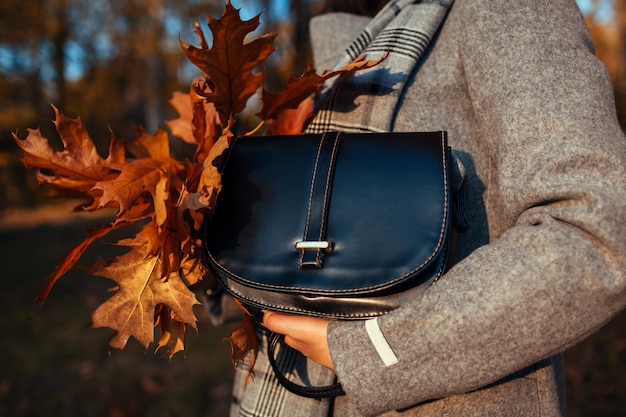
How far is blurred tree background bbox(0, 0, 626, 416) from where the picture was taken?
137 inches

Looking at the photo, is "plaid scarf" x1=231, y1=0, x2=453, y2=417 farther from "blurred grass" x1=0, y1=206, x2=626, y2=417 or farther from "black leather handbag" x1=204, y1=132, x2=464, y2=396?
"blurred grass" x1=0, y1=206, x2=626, y2=417

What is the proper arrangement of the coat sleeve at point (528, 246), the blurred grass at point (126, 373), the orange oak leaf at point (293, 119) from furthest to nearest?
the blurred grass at point (126, 373) → the orange oak leaf at point (293, 119) → the coat sleeve at point (528, 246)

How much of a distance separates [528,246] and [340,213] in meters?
0.34

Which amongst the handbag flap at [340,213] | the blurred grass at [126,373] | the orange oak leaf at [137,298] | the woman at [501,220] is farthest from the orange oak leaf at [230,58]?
the blurred grass at [126,373]

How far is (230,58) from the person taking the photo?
112 cm

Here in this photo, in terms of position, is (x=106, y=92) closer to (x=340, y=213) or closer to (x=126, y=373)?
(x=126, y=373)

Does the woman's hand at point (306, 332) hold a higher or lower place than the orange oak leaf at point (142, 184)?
lower

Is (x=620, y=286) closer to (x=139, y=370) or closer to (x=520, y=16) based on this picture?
(x=520, y=16)

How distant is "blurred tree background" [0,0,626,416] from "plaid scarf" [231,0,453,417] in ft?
7.47

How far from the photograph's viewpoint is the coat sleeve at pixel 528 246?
78cm

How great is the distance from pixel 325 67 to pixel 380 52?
1.18 feet

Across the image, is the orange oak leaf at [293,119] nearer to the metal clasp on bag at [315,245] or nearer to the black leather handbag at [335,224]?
the black leather handbag at [335,224]

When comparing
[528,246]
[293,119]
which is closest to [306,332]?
[528,246]

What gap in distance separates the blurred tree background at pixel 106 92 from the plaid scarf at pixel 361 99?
228 cm
